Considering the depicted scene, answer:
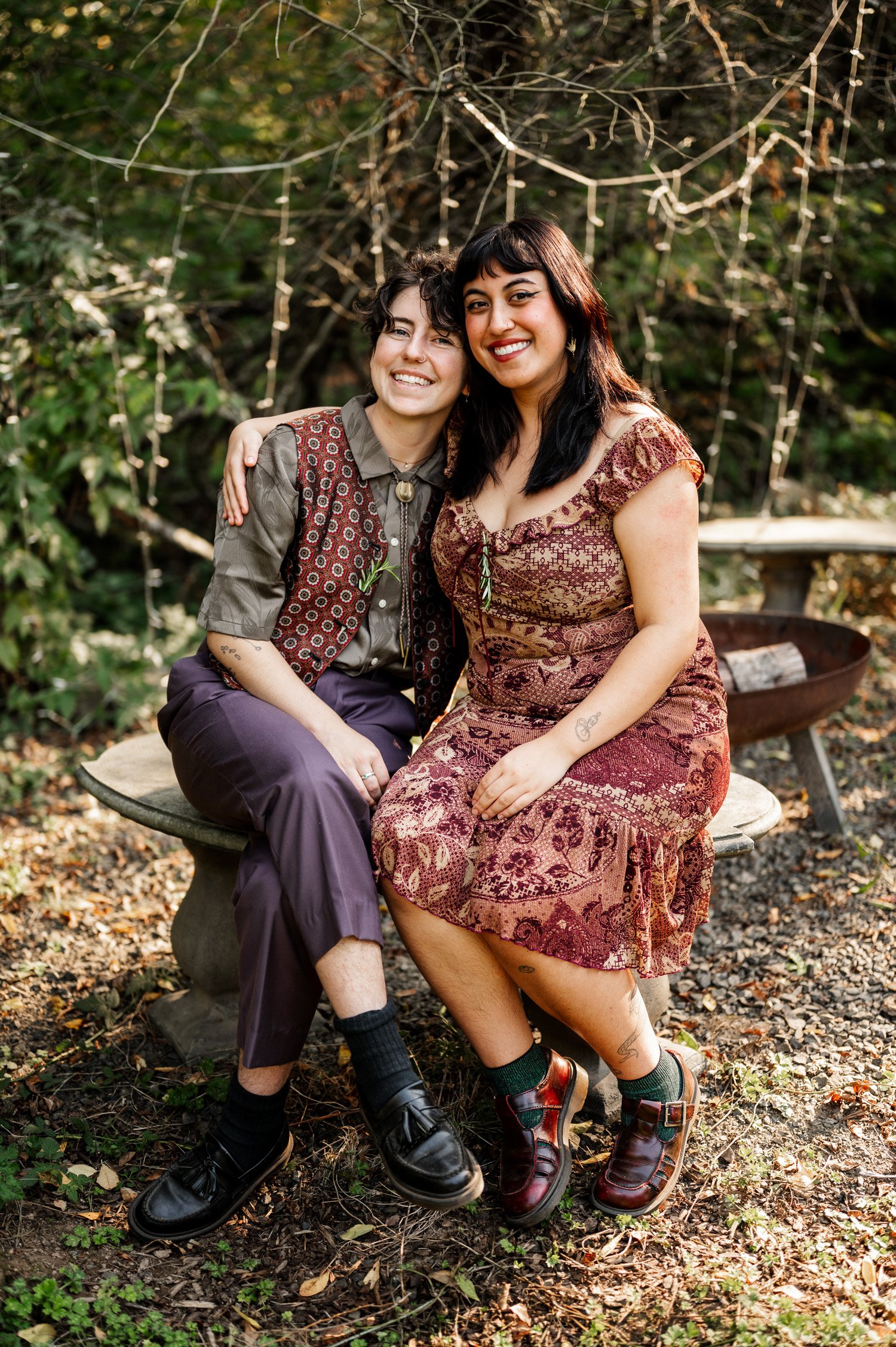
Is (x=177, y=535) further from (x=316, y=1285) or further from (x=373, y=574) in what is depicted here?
(x=316, y=1285)

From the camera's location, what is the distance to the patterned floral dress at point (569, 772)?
6.47ft

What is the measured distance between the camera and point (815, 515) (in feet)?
21.2

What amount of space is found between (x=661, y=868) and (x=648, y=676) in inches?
14.4

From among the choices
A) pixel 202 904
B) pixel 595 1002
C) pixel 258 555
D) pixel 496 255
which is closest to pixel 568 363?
pixel 496 255

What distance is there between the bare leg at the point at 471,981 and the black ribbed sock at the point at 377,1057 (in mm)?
157

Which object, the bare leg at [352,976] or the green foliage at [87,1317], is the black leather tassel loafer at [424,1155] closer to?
the bare leg at [352,976]

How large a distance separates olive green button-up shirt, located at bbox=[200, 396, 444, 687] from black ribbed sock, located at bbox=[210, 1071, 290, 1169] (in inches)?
35.3

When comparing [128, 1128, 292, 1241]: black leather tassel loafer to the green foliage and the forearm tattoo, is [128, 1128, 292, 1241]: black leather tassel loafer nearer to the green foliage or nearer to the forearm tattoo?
the green foliage

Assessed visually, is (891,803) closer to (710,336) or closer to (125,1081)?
(125,1081)

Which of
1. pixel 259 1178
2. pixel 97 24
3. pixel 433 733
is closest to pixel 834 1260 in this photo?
pixel 259 1178

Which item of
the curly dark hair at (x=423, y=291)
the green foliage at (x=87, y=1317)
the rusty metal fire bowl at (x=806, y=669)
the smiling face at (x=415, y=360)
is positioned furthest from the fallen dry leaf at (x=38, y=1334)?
the rusty metal fire bowl at (x=806, y=669)

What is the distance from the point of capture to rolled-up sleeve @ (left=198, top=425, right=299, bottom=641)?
2.28 m

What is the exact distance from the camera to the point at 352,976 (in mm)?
1943

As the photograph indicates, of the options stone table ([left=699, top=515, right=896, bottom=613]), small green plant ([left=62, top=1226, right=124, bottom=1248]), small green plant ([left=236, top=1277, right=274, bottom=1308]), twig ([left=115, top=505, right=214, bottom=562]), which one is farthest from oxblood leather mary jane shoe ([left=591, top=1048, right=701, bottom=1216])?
twig ([left=115, top=505, right=214, bottom=562])
